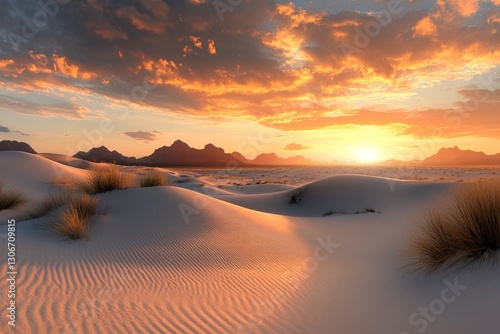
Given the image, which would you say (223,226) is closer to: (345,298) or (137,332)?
(345,298)

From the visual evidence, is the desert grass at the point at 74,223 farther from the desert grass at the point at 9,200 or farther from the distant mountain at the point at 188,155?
the distant mountain at the point at 188,155

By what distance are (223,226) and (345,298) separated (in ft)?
13.0

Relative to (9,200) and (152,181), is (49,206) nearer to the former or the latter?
(9,200)

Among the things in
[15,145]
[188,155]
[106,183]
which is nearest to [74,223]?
[106,183]

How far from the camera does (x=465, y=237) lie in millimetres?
4336

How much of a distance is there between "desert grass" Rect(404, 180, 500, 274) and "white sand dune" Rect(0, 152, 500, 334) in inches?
10.1

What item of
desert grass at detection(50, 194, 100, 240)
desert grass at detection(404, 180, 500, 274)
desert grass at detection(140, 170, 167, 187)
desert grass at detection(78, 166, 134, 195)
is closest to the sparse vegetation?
desert grass at detection(50, 194, 100, 240)

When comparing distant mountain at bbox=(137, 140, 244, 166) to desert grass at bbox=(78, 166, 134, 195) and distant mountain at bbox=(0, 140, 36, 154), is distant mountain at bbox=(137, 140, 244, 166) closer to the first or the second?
distant mountain at bbox=(0, 140, 36, 154)

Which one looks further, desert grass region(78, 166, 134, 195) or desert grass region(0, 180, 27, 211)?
desert grass region(78, 166, 134, 195)

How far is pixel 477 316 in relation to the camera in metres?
3.34

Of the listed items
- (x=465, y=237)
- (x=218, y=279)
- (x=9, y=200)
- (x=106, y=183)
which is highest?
(x=106, y=183)

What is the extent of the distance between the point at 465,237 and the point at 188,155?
186304 mm

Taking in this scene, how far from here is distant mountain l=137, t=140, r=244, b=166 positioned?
17712cm

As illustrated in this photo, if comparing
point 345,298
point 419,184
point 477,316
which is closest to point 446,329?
point 477,316
